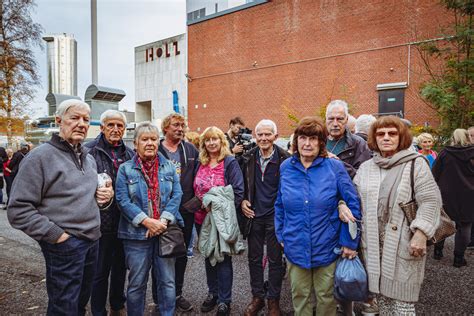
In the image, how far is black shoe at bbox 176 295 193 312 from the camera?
346cm

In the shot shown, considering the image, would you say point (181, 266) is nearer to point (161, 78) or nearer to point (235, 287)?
point (235, 287)

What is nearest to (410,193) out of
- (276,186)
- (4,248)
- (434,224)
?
(434,224)

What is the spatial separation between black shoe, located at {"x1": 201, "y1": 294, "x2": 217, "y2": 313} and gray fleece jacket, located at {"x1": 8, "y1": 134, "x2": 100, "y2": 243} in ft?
5.16

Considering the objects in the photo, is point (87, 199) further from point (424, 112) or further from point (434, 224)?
point (424, 112)

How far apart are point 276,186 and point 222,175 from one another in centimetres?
60

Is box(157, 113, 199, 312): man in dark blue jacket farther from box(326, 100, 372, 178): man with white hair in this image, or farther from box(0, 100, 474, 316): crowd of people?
box(326, 100, 372, 178): man with white hair

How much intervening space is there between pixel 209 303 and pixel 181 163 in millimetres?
1553

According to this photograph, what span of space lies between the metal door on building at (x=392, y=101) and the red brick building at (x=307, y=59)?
52 millimetres

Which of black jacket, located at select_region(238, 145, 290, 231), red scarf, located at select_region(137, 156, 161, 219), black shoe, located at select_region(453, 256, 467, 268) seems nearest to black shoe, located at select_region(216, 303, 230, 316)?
black jacket, located at select_region(238, 145, 290, 231)

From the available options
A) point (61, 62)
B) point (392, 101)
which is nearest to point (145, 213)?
point (392, 101)

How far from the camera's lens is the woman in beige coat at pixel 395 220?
2.35m

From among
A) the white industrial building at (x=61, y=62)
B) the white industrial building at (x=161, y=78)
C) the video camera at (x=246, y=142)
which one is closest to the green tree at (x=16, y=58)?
the white industrial building at (x=161, y=78)

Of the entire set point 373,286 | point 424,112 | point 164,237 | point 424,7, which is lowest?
point 373,286

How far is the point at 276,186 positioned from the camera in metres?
3.44
